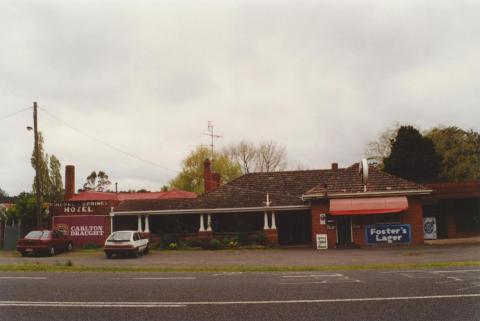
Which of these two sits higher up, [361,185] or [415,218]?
[361,185]

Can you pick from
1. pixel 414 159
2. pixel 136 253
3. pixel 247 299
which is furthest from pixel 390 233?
pixel 247 299

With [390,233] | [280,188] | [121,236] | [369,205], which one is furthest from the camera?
[280,188]

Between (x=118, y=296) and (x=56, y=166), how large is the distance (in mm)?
38518

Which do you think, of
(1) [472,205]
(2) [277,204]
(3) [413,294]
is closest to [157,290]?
(3) [413,294]

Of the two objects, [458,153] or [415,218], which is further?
[458,153]

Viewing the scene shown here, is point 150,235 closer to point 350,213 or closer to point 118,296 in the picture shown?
point 350,213

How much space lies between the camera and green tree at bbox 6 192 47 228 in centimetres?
3216

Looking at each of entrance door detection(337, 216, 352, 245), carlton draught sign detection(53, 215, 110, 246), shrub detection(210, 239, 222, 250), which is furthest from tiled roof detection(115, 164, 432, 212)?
shrub detection(210, 239, 222, 250)

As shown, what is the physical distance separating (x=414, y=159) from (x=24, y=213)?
3365 centimetres

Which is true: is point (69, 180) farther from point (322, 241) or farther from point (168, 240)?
point (322, 241)

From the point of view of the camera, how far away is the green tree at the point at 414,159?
41281mm

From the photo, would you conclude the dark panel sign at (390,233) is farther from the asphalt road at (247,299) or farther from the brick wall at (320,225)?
the asphalt road at (247,299)

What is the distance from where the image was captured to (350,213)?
2722cm

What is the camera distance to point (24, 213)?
32156 mm
